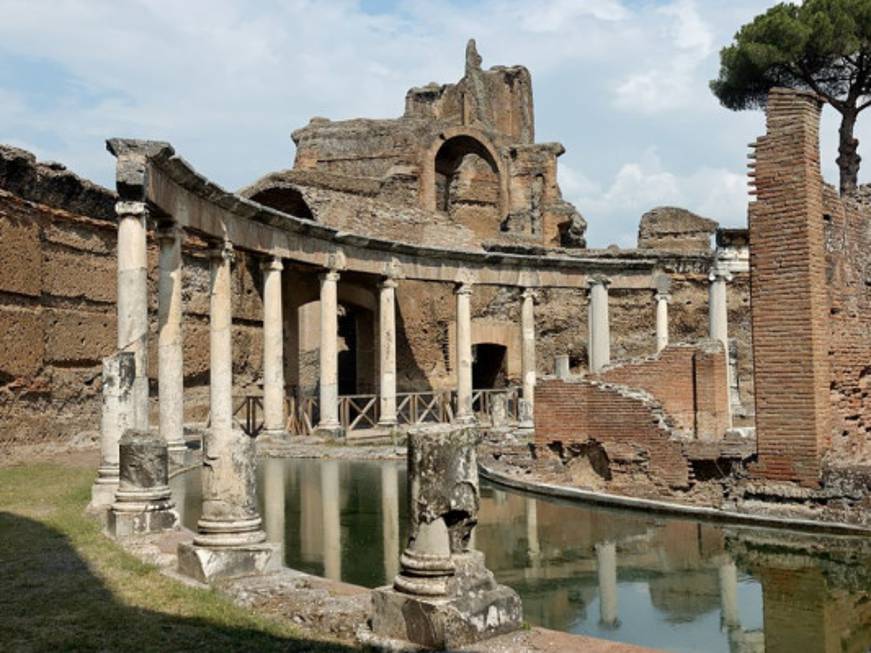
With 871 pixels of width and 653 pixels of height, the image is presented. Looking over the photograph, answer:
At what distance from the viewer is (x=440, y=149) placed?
107ft

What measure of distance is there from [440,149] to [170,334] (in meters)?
20.6

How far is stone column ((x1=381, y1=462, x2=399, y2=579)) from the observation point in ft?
25.7

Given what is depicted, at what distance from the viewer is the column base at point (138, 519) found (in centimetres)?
811

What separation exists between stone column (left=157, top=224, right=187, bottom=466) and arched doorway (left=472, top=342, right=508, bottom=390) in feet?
48.4

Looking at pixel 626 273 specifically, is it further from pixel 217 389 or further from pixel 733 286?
pixel 217 389

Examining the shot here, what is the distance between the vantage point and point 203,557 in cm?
645

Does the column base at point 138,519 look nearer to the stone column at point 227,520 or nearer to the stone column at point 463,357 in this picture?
the stone column at point 227,520

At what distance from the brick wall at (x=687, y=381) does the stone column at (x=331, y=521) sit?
14.3 ft

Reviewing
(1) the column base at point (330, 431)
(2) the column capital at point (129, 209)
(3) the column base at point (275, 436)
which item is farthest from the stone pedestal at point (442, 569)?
(1) the column base at point (330, 431)

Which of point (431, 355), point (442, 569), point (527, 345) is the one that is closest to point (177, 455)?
point (442, 569)

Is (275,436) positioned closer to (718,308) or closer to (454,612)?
(718,308)

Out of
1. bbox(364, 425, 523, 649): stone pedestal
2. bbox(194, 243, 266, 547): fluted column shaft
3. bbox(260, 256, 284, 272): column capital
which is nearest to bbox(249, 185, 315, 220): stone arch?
bbox(260, 256, 284, 272): column capital

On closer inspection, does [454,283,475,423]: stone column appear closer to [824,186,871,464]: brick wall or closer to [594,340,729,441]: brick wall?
[594,340,729,441]: brick wall

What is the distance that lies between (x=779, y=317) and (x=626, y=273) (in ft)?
51.1
